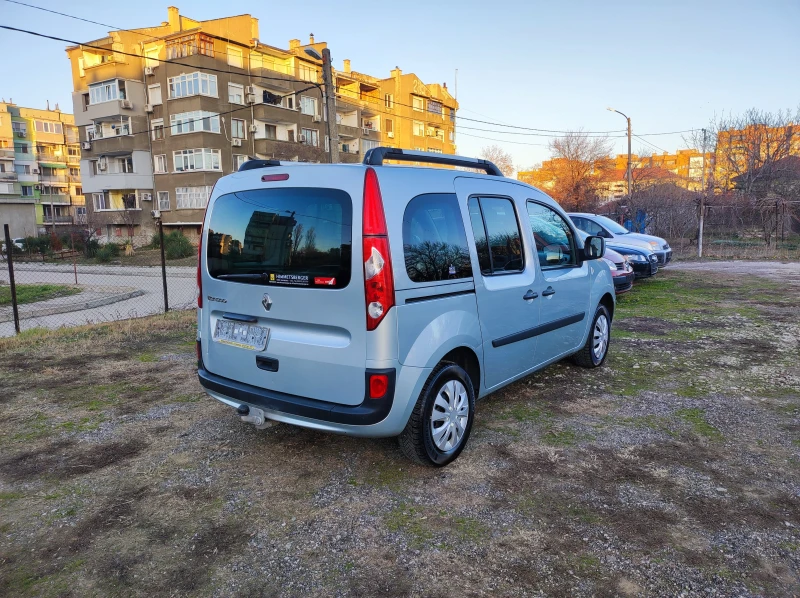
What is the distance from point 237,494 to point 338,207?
1.83 metres

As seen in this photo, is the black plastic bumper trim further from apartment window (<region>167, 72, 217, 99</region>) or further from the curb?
apartment window (<region>167, 72, 217, 99</region>)

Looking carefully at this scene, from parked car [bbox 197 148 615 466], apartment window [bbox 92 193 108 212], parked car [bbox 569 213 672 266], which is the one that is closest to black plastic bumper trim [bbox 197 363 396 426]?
parked car [bbox 197 148 615 466]

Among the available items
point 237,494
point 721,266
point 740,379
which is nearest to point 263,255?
point 237,494

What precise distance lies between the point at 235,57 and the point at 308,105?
698 centimetres

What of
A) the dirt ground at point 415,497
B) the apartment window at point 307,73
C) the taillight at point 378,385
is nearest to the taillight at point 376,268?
the taillight at point 378,385

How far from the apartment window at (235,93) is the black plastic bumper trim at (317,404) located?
38235 millimetres

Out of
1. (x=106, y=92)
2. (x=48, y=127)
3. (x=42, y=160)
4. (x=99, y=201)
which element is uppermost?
(x=48, y=127)

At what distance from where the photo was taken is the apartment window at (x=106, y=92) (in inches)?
1521

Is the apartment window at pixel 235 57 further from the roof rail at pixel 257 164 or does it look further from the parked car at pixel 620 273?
the roof rail at pixel 257 164

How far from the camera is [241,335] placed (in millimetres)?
3537

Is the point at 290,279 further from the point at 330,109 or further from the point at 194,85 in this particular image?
the point at 194,85

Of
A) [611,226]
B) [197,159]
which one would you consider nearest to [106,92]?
[197,159]

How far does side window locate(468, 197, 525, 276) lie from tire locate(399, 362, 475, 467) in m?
0.81

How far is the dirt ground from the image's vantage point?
2.53m
